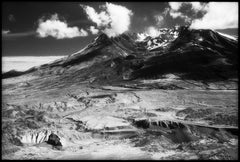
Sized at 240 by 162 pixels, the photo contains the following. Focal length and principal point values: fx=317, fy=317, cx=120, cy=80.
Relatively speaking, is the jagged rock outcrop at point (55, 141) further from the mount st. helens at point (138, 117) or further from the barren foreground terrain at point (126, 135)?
the barren foreground terrain at point (126, 135)

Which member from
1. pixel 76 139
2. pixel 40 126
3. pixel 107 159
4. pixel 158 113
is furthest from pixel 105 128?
pixel 158 113

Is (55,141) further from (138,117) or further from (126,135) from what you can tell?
(138,117)

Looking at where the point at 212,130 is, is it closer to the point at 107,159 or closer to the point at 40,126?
the point at 107,159

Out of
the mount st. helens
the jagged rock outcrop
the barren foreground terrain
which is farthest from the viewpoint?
the jagged rock outcrop

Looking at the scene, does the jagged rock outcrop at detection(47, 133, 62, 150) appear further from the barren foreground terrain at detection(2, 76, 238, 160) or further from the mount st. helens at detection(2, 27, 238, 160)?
the barren foreground terrain at detection(2, 76, 238, 160)

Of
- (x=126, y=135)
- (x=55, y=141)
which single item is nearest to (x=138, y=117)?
(x=126, y=135)

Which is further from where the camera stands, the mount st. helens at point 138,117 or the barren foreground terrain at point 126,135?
the mount st. helens at point 138,117

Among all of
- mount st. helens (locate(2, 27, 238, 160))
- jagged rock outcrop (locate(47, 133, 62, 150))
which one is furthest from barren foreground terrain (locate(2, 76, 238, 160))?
jagged rock outcrop (locate(47, 133, 62, 150))

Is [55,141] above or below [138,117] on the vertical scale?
below

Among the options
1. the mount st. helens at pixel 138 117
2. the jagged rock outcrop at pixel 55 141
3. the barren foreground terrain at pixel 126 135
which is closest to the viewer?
the barren foreground terrain at pixel 126 135

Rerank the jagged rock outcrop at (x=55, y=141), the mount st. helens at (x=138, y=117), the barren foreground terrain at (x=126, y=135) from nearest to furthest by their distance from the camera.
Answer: the barren foreground terrain at (x=126, y=135) < the mount st. helens at (x=138, y=117) < the jagged rock outcrop at (x=55, y=141)

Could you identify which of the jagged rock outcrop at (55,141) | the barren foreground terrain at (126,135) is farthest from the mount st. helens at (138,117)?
the jagged rock outcrop at (55,141)
